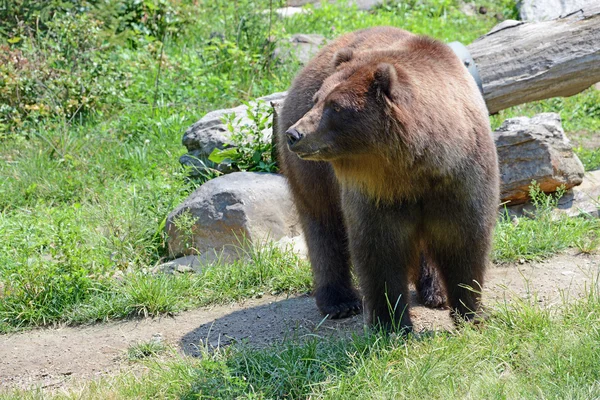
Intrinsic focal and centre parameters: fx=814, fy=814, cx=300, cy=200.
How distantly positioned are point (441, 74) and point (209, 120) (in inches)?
150

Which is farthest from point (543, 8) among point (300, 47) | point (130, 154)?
point (130, 154)

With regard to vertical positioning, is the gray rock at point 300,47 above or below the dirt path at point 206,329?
above

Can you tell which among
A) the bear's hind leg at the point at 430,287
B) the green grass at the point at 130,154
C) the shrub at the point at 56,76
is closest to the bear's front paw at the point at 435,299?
the bear's hind leg at the point at 430,287

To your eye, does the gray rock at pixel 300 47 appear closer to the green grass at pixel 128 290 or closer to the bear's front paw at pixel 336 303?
the green grass at pixel 128 290

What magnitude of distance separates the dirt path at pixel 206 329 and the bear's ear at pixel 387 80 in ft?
5.44

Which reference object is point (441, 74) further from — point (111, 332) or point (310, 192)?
point (111, 332)

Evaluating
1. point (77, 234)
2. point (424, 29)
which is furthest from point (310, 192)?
point (424, 29)

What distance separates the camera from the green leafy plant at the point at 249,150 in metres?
7.66

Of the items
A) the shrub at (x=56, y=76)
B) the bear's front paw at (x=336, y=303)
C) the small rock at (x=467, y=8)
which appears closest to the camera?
the bear's front paw at (x=336, y=303)

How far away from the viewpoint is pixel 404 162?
180 inches

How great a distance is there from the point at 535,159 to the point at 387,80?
3.11 meters

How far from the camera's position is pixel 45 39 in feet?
32.7

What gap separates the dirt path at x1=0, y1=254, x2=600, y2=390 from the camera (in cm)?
548

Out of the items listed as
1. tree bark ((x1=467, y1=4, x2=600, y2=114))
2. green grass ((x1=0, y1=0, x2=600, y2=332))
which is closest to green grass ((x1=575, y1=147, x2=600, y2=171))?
green grass ((x1=0, y1=0, x2=600, y2=332))
